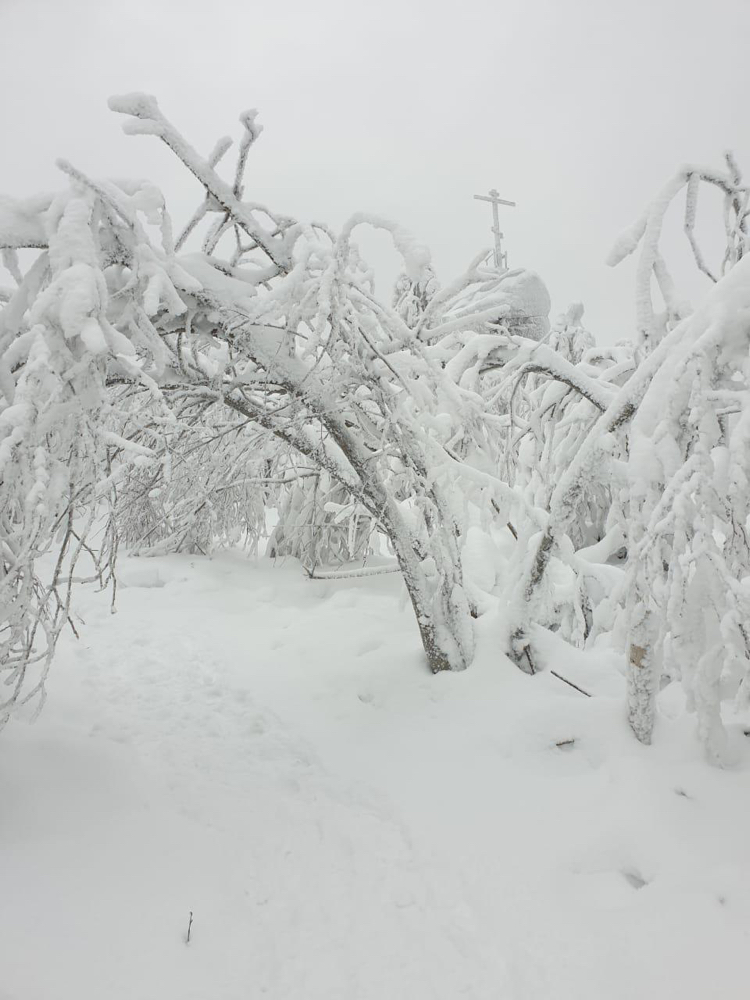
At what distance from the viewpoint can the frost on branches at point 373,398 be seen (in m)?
1.89

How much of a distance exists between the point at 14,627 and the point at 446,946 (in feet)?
6.38

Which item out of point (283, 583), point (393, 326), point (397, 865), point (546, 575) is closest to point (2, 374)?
point (393, 326)

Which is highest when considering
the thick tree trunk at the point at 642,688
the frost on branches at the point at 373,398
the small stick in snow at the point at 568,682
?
the frost on branches at the point at 373,398

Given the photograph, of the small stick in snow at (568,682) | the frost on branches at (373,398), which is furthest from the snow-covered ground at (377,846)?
the frost on branches at (373,398)

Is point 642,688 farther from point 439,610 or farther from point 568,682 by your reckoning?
point 439,610

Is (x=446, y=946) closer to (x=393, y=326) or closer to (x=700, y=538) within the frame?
(x=700, y=538)

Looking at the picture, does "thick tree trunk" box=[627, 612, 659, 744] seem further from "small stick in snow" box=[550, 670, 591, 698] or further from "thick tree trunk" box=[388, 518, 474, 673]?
"thick tree trunk" box=[388, 518, 474, 673]

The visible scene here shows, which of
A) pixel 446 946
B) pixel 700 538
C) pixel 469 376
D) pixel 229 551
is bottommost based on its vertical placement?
pixel 229 551

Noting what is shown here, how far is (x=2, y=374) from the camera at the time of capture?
1.90 m

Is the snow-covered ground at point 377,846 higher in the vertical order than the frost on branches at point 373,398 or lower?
lower

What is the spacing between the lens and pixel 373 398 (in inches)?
141

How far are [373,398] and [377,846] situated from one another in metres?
2.38

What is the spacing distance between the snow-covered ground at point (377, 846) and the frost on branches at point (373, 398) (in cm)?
37

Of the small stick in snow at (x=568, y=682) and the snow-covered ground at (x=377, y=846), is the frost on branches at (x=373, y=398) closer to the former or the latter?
the small stick in snow at (x=568, y=682)
